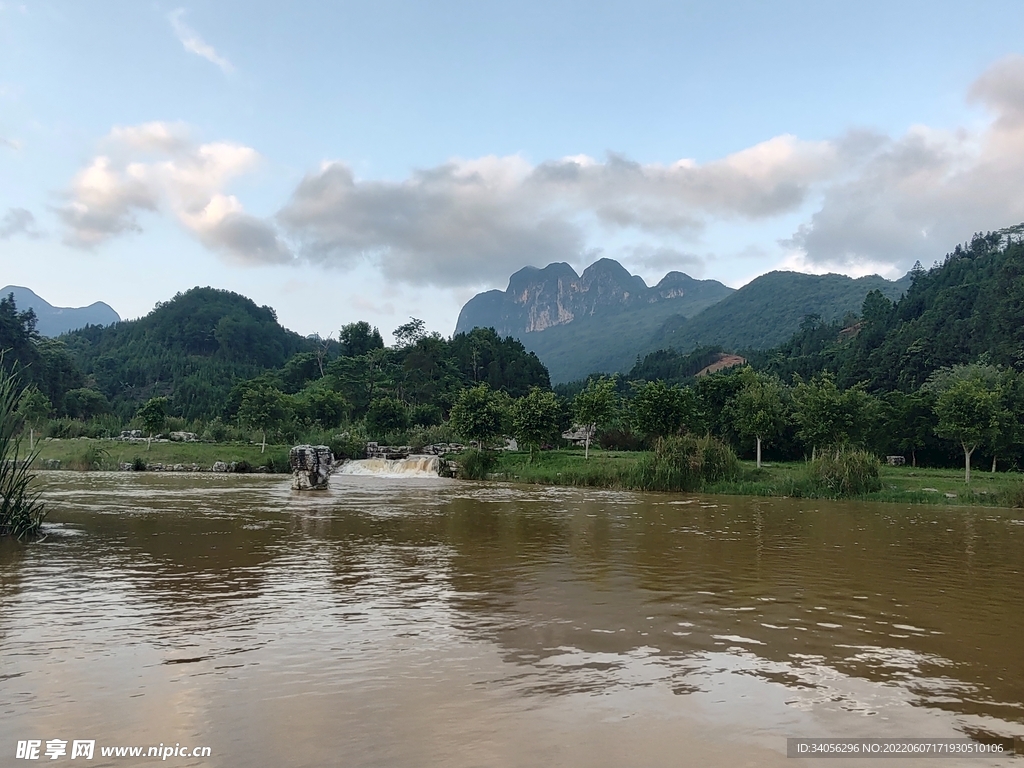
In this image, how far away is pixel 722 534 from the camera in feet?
60.6

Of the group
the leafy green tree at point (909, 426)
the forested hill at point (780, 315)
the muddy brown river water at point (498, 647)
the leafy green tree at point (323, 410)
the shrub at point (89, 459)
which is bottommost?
the muddy brown river water at point (498, 647)

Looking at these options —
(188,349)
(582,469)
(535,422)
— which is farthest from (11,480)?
(188,349)

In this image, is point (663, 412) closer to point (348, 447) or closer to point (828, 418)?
point (828, 418)

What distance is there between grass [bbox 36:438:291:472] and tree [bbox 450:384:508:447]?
47.9 feet

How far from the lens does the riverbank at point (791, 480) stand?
1204 inches

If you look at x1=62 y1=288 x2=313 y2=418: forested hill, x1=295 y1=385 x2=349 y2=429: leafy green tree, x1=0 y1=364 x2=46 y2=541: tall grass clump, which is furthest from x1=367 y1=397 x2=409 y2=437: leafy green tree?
x1=0 y1=364 x2=46 y2=541: tall grass clump

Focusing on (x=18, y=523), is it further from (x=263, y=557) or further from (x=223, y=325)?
(x=223, y=325)

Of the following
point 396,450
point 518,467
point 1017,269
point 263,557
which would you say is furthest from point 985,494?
point 1017,269

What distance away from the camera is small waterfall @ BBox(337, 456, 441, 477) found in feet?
159

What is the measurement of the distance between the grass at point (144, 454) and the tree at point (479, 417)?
14.6 metres

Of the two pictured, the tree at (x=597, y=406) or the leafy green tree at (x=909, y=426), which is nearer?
the leafy green tree at (x=909, y=426)

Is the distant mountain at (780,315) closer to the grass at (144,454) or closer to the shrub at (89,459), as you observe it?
the grass at (144,454)

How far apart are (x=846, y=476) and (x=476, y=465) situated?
24154 mm

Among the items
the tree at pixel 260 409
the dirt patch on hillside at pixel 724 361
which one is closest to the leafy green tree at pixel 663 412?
the tree at pixel 260 409
